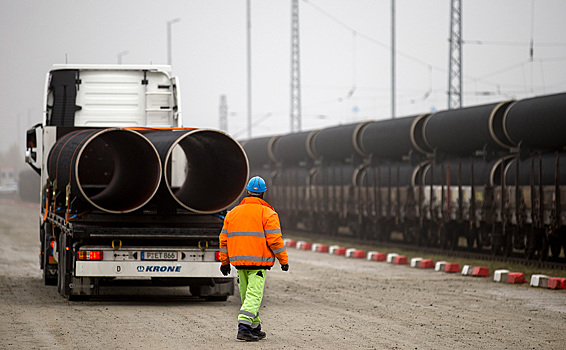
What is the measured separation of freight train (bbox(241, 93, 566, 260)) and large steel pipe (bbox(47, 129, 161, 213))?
902 cm

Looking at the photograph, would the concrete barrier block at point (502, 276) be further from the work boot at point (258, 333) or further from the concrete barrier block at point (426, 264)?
the work boot at point (258, 333)

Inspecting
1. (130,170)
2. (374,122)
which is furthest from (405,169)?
(130,170)

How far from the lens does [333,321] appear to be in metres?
11.5

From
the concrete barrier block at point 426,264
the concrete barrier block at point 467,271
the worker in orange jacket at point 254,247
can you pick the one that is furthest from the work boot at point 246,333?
the concrete barrier block at point 426,264

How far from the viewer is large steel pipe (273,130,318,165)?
115ft

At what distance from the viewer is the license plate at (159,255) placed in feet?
41.7

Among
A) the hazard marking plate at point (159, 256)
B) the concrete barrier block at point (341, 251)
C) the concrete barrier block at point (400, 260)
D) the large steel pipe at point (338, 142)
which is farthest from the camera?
the large steel pipe at point (338, 142)

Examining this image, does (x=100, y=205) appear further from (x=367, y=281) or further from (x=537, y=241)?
(x=537, y=241)

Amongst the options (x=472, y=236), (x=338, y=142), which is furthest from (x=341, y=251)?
(x=338, y=142)

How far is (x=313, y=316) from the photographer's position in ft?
39.5

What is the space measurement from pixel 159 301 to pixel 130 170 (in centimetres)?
187

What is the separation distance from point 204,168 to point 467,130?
1085 cm

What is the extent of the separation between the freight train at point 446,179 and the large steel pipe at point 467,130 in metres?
0.03

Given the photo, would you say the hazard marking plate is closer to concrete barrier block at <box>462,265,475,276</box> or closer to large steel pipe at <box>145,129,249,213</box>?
large steel pipe at <box>145,129,249,213</box>
